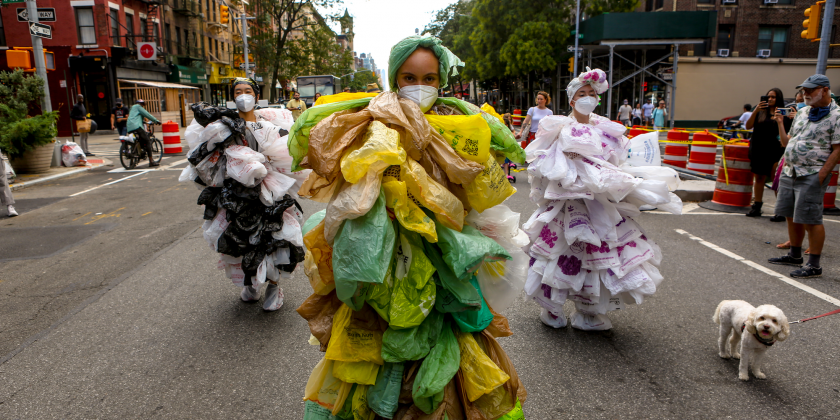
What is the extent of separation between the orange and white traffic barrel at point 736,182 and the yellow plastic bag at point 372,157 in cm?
876

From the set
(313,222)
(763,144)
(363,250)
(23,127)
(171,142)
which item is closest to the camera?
(363,250)

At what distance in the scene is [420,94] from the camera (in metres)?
2.10

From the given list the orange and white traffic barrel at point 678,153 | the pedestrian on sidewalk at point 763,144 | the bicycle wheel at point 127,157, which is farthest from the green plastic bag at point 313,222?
the bicycle wheel at point 127,157

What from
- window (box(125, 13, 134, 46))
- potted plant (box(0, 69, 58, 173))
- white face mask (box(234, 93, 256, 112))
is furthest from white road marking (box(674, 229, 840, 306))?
window (box(125, 13, 134, 46))

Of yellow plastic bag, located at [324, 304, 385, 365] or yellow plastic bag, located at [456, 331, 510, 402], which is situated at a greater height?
yellow plastic bag, located at [324, 304, 385, 365]

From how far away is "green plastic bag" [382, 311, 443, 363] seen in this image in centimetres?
198

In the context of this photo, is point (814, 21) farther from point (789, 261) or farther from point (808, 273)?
point (808, 273)

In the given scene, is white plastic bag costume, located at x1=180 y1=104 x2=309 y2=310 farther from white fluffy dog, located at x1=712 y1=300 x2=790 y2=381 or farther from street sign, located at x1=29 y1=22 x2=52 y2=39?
street sign, located at x1=29 y1=22 x2=52 y2=39

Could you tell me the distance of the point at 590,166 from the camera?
12.4 feet

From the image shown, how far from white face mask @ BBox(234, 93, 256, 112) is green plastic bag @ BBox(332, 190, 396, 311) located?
2.96 metres

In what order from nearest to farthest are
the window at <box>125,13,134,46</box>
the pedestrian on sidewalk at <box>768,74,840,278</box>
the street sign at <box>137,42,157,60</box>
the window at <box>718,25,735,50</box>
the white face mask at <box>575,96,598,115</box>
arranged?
the white face mask at <box>575,96,598,115</box>, the pedestrian on sidewalk at <box>768,74,840,278</box>, the street sign at <box>137,42,157,60</box>, the window at <box>125,13,134,46</box>, the window at <box>718,25,735,50</box>

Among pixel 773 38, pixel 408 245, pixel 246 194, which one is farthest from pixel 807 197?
pixel 773 38

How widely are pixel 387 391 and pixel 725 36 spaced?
39216mm

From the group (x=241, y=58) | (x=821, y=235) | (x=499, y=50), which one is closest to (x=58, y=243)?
(x=821, y=235)
